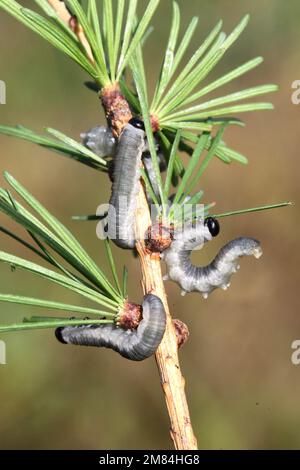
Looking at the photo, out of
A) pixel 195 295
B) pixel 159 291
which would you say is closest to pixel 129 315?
pixel 159 291

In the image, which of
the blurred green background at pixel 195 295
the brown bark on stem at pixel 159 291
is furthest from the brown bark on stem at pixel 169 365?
the blurred green background at pixel 195 295

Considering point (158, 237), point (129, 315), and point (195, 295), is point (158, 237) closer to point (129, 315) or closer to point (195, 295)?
point (129, 315)

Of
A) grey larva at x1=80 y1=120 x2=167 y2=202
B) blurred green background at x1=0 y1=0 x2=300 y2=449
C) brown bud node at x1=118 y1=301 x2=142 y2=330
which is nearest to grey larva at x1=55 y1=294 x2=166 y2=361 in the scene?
brown bud node at x1=118 y1=301 x2=142 y2=330

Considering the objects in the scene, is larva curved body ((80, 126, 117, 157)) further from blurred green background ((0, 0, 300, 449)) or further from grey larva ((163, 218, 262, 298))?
blurred green background ((0, 0, 300, 449))

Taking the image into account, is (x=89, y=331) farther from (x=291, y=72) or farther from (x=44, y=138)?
(x=291, y=72)

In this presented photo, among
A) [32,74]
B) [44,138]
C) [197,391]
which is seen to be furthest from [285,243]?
[44,138]
